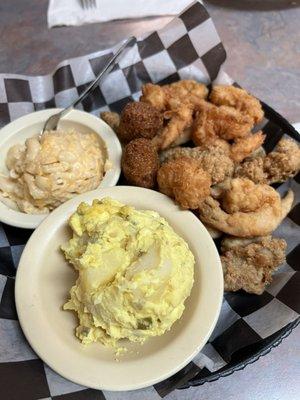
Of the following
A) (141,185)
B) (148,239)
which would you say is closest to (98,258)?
(148,239)

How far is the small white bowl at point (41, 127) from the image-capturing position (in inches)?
65.8

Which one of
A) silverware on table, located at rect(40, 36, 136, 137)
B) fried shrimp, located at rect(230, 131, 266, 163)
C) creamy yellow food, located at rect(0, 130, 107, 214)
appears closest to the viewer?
creamy yellow food, located at rect(0, 130, 107, 214)

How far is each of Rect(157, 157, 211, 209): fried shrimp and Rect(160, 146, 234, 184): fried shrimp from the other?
43 millimetres

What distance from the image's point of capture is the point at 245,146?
5.60 feet

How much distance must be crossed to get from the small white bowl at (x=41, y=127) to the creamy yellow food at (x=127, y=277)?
0.31 metres

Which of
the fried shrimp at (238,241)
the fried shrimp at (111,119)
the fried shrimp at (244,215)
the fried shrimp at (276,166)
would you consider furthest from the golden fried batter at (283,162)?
the fried shrimp at (111,119)

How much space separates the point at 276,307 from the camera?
142cm

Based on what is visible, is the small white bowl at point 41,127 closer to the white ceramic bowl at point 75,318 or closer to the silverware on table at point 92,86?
the silverware on table at point 92,86

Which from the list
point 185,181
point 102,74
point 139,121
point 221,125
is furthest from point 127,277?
point 102,74

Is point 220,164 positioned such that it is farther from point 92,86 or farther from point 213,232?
point 92,86

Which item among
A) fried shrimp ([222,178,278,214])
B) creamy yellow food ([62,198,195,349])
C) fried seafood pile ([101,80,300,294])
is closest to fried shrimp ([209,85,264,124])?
fried seafood pile ([101,80,300,294])

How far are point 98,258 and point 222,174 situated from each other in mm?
578

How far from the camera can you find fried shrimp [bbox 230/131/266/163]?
171 cm

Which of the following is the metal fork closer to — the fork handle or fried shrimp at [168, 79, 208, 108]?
the fork handle
